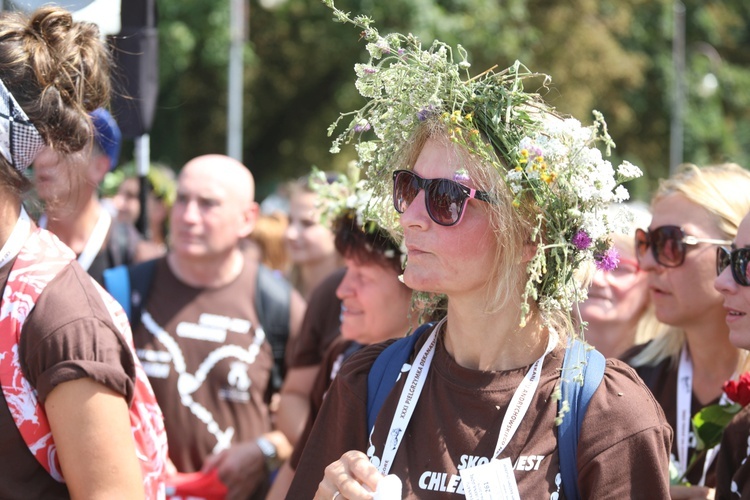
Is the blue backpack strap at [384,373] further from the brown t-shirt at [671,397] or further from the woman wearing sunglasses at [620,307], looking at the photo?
the woman wearing sunglasses at [620,307]

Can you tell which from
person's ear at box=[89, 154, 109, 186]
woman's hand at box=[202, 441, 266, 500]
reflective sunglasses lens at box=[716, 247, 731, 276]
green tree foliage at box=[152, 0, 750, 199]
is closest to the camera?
reflective sunglasses lens at box=[716, 247, 731, 276]

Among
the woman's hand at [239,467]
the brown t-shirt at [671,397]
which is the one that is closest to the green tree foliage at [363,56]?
the woman's hand at [239,467]

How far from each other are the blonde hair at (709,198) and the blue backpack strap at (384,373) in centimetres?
159

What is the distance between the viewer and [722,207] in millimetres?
3676

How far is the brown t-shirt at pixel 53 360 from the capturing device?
2.26 meters

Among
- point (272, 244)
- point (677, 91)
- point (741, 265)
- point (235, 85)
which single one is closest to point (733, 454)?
point (741, 265)

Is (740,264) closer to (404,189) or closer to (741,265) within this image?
(741,265)

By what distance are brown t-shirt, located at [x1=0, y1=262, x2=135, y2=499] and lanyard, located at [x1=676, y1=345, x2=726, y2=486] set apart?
2.02m

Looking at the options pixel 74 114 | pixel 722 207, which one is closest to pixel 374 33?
pixel 74 114

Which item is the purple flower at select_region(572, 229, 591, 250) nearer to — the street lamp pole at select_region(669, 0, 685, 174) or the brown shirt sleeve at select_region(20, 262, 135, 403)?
the brown shirt sleeve at select_region(20, 262, 135, 403)

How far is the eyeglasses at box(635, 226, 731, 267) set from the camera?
12.0 ft

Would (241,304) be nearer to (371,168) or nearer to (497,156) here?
(371,168)

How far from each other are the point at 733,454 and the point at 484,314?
1012 millimetres

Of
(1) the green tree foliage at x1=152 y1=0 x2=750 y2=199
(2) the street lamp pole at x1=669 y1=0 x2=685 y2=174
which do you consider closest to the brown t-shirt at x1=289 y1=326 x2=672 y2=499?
(1) the green tree foliage at x1=152 y1=0 x2=750 y2=199
